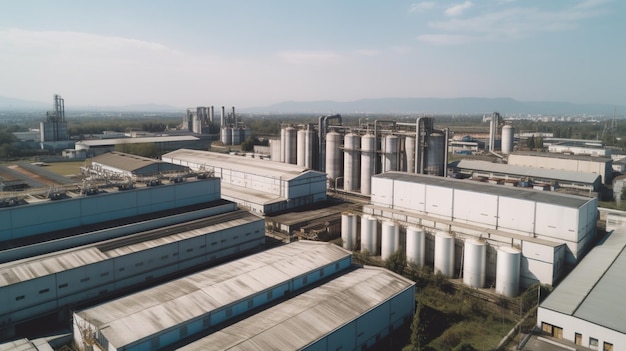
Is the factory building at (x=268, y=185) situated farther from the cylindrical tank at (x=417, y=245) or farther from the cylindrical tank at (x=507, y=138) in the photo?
the cylindrical tank at (x=507, y=138)

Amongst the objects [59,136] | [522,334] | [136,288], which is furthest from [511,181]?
[59,136]

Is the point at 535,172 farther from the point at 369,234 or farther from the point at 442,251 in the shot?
the point at 442,251

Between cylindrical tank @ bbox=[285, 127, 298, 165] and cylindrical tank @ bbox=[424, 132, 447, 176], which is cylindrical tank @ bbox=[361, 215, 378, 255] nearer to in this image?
cylindrical tank @ bbox=[424, 132, 447, 176]

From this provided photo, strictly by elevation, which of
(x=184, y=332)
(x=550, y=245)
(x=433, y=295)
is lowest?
(x=433, y=295)

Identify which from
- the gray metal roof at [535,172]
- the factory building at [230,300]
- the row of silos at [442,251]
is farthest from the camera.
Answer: the gray metal roof at [535,172]

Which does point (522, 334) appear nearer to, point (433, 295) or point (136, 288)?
point (433, 295)

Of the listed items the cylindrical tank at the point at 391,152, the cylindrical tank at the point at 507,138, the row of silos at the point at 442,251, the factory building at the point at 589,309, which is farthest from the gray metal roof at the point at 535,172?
the row of silos at the point at 442,251
